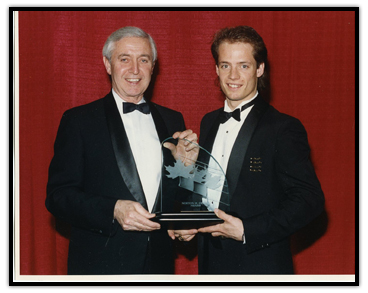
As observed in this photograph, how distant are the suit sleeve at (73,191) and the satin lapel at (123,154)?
0.49 feet

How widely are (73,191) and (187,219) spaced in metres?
0.68

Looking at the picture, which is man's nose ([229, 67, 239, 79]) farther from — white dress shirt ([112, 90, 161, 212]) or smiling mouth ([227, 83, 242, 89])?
white dress shirt ([112, 90, 161, 212])

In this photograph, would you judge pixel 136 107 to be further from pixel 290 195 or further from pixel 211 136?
pixel 290 195

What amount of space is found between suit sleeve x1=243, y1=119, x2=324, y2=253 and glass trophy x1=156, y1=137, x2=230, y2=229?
0.68 feet

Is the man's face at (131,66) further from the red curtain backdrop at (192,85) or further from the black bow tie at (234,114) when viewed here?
the black bow tie at (234,114)

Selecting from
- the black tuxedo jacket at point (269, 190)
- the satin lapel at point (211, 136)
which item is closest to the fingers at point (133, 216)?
the black tuxedo jacket at point (269, 190)

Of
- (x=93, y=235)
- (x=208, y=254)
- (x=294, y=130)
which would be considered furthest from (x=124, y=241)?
(x=294, y=130)

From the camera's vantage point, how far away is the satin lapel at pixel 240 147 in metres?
2.33

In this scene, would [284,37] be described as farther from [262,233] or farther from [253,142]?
[262,233]

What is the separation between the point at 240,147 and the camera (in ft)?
7.70

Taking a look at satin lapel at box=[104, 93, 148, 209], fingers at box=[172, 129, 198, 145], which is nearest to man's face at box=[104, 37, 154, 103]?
satin lapel at box=[104, 93, 148, 209]

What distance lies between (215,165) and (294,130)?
492 mm

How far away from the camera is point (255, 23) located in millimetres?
2707

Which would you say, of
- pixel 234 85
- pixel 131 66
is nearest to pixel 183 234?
pixel 234 85
